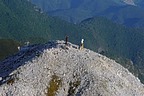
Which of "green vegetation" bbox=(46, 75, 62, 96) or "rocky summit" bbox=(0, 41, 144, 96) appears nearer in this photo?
"green vegetation" bbox=(46, 75, 62, 96)

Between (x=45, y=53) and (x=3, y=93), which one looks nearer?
(x=3, y=93)

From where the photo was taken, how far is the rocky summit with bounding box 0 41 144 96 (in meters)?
69.6

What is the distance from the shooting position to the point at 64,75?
72.8 m

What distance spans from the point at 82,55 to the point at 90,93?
37.5ft

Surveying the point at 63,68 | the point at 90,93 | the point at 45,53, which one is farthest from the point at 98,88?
the point at 45,53

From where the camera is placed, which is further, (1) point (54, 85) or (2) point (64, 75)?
(2) point (64, 75)

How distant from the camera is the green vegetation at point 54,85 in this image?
228 ft

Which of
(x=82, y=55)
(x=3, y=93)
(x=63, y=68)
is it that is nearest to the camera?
(x=3, y=93)

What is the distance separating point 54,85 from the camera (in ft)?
231

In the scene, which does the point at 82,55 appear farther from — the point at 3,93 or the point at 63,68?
the point at 3,93

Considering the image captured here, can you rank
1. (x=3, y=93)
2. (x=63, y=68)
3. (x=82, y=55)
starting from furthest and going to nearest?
(x=82, y=55), (x=63, y=68), (x=3, y=93)

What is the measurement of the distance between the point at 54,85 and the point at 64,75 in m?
3.18

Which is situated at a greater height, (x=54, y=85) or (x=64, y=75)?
(x=64, y=75)

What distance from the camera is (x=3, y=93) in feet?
221
